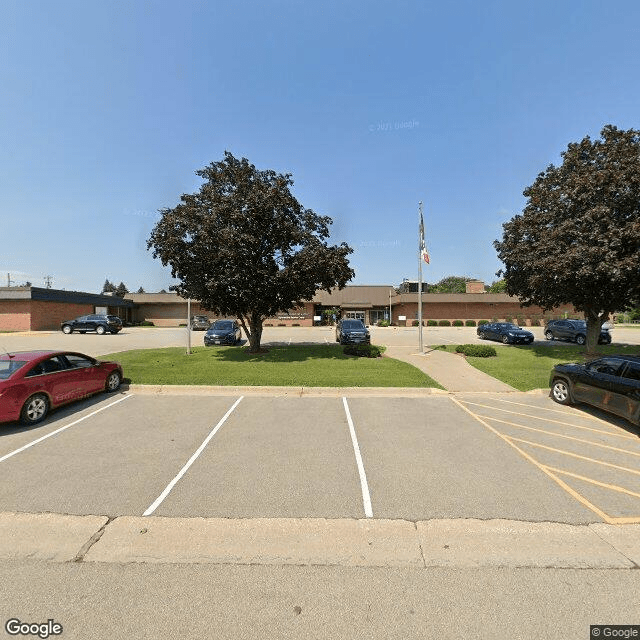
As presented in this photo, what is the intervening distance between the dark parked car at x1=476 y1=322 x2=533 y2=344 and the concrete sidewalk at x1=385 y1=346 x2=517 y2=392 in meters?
8.03

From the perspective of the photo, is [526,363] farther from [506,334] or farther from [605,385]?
[506,334]

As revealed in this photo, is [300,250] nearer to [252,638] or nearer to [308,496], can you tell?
[308,496]

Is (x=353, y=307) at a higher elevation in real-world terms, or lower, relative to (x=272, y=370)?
higher

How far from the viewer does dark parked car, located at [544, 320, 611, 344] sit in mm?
22766

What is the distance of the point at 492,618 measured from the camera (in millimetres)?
2613

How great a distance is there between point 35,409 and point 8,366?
1056mm

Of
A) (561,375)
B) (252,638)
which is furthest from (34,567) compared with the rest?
(561,375)

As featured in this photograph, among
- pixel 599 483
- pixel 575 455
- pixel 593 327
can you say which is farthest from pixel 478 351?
pixel 599 483

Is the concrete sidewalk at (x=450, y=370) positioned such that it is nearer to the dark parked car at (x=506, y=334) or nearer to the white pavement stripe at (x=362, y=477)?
the white pavement stripe at (x=362, y=477)

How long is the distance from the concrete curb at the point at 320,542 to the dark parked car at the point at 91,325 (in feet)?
102

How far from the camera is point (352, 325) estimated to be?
22.3 metres

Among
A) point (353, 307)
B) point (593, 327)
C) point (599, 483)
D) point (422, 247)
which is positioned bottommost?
point (599, 483)

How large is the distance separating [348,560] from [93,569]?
7.81ft

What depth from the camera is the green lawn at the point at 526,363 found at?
1123 cm
